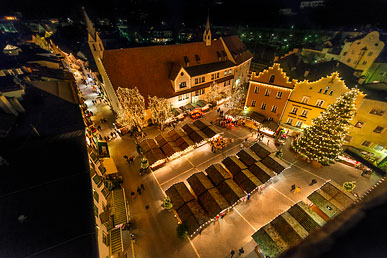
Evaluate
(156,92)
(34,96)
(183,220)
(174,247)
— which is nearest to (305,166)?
(183,220)

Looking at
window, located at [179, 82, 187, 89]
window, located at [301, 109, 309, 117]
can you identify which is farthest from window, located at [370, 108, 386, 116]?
window, located at [179, 82, 187, 89]

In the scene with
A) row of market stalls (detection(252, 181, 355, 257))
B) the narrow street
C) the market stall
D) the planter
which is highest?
the market stall

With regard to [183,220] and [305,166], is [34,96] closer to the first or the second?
[183,220]

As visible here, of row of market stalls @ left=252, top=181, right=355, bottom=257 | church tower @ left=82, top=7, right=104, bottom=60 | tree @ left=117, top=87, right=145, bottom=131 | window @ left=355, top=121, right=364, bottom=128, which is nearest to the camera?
row of market stalls @ left=252, top=181, right=355, bottom=257

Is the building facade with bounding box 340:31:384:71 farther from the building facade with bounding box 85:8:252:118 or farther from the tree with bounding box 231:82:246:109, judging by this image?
the tree with bounding box 231:82:246:109

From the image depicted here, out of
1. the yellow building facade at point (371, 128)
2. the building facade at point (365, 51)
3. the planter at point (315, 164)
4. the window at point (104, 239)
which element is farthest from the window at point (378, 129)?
the window at point (104, 239)

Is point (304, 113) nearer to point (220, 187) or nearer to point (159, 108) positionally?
point (220, 187)
